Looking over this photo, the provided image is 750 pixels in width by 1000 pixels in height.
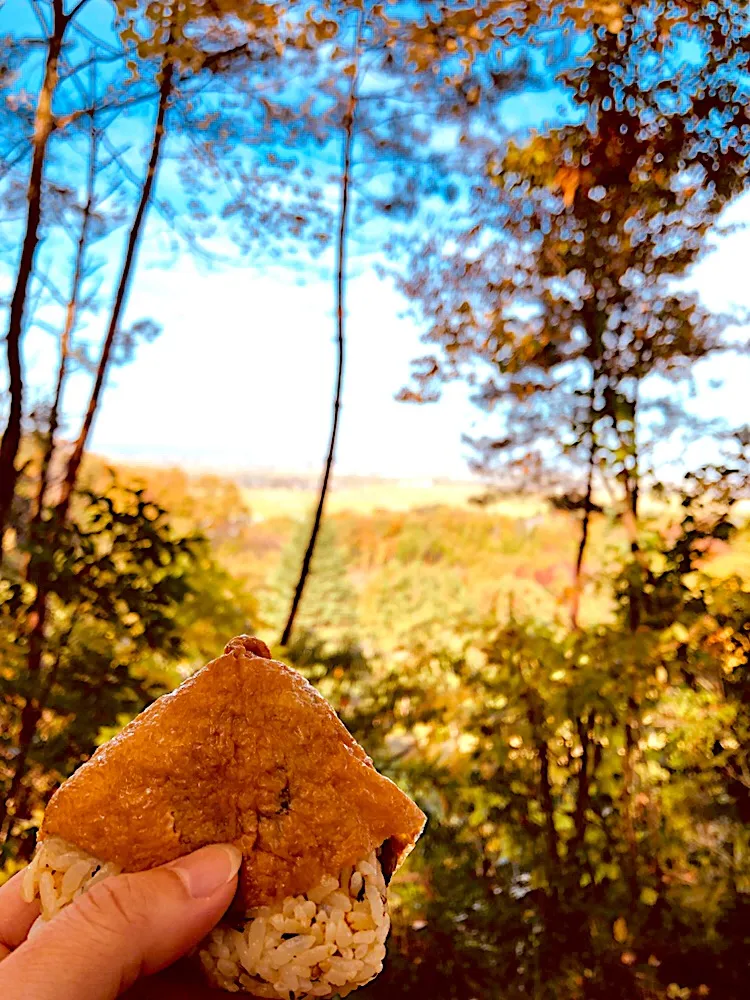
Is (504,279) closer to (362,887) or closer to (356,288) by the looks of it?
(356,288)

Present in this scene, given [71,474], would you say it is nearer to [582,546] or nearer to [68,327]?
[68,327]

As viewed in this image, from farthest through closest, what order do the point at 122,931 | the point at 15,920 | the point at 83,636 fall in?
the point at 83,636
the point at 15,920
the point at 122,931

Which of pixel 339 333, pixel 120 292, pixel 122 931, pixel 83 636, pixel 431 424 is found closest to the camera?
pixel 122 931

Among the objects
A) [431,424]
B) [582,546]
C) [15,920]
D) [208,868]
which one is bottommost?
[15,920]

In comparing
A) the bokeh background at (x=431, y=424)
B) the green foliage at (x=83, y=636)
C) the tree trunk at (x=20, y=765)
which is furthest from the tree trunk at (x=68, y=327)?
the tree trunk at (x=20, y=765)

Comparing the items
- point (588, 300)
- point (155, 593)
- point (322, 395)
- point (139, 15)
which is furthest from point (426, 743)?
point (139, 15)

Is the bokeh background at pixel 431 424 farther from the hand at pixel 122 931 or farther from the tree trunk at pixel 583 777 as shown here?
the hand at pixel 122 931

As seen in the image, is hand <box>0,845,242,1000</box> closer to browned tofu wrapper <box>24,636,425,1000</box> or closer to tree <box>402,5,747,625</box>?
browned tofu wrapper <box>24,636,425,1000</box>

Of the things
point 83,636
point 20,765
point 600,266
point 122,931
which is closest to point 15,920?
point 122,931
